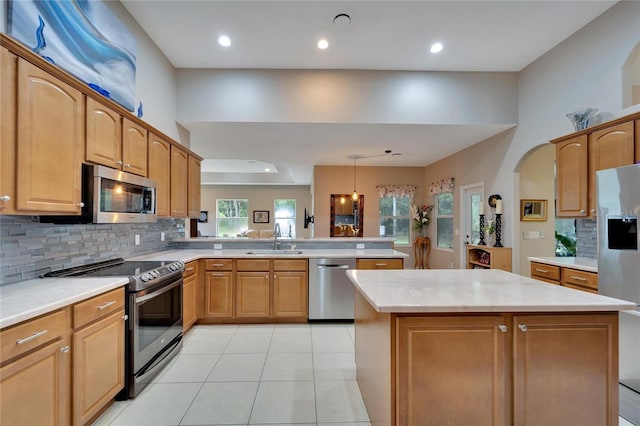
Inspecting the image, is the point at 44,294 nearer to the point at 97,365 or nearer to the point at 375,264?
the point at 97,365

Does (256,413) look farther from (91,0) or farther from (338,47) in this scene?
(338,47)

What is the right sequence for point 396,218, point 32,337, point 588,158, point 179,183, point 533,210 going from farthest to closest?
1. point 396,218
2. point 533,210
3. point 179,183
4. point 588,158
5. point 32,337

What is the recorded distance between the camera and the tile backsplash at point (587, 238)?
294 centimetres

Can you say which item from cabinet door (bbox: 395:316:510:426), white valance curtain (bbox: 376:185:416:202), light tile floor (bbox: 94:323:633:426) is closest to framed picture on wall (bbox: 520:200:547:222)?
light tile floor (bbox: 94:323:633:426)

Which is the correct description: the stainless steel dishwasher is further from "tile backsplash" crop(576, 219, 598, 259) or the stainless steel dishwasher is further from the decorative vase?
the decorative vase

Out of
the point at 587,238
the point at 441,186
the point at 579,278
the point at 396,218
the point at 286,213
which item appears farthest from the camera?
the point at 286,213

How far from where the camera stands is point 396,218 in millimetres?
7176

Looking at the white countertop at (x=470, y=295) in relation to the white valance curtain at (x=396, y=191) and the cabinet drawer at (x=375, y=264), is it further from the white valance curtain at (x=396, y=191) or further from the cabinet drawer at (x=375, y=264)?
the white valance curtain at (x=396, y=191)

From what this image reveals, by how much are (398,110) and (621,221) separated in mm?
2552

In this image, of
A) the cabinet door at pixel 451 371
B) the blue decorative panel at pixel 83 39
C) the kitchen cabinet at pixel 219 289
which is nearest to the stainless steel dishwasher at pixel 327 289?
the kitchen cabinet at pixel 219 289

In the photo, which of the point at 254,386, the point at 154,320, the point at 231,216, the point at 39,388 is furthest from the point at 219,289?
the point at 231,216

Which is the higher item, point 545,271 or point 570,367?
point 545,271

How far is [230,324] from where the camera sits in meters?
3.40

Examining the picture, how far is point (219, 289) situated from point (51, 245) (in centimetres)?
169
